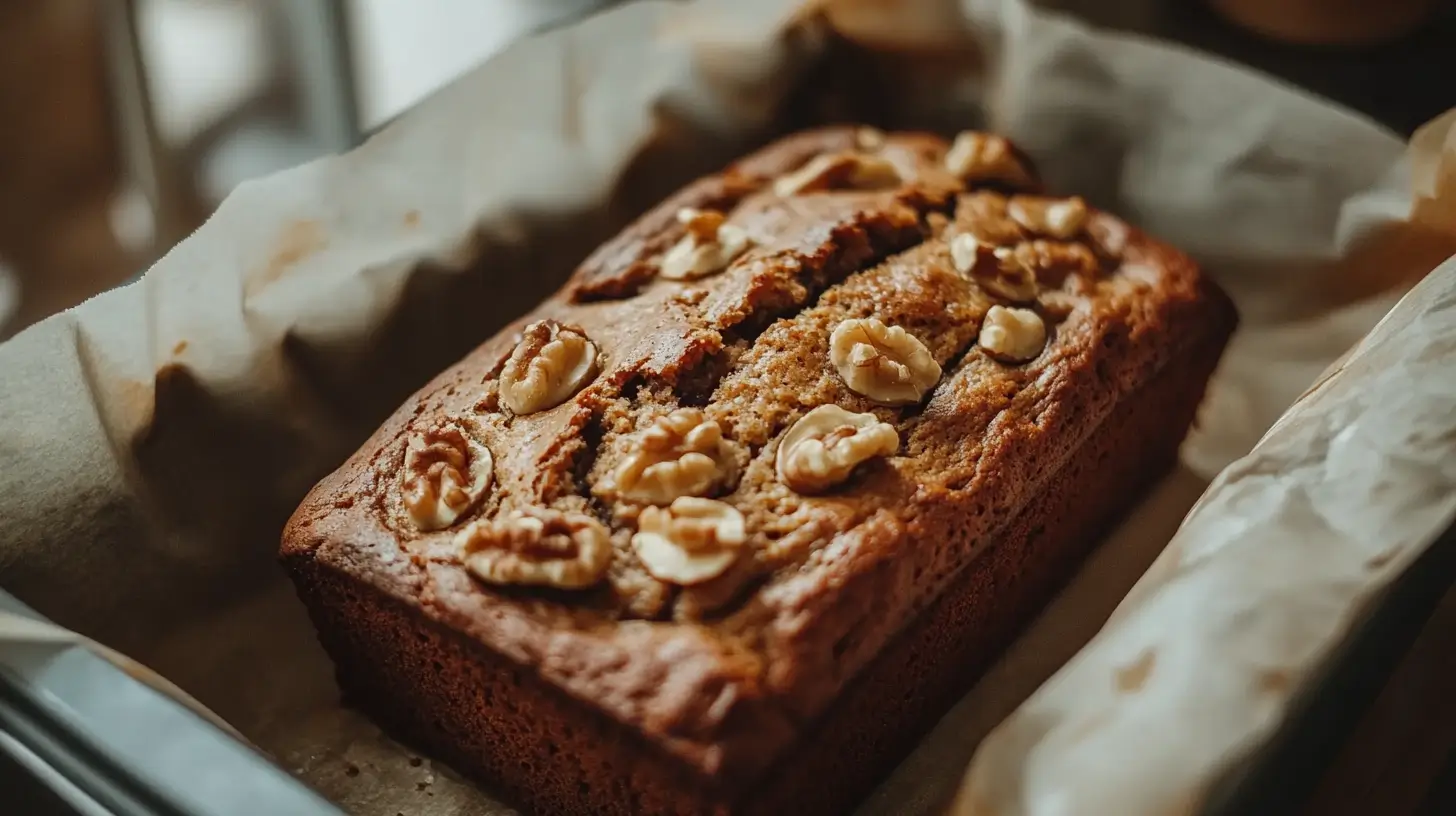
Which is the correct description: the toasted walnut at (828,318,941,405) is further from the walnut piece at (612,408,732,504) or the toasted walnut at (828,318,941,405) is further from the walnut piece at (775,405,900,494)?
the walnut piece at (612,408,732,504)

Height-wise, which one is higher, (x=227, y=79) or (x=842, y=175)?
(x=842, y=175)

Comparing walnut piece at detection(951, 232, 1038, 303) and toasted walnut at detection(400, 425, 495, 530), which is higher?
walnut piece at detection(951, 232, 1038, 303)

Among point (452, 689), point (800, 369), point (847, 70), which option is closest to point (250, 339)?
point (452, 689)

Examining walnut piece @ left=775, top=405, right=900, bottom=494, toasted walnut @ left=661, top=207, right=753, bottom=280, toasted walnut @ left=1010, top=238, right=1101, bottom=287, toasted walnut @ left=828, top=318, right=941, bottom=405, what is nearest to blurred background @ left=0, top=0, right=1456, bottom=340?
toasted walnut @ left=1010, top=238, right=1101, bottom=287

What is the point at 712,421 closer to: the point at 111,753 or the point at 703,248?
the point at 703,248

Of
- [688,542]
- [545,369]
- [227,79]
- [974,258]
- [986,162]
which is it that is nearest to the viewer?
[688,542]

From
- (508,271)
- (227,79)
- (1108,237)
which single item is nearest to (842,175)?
(1108,237)
